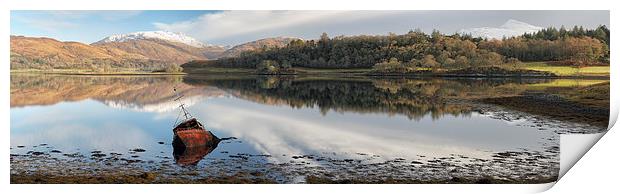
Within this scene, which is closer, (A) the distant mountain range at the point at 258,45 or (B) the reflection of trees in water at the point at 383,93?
(B) the reflection of trees in water at the point at 383,93

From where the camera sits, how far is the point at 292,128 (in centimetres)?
1000

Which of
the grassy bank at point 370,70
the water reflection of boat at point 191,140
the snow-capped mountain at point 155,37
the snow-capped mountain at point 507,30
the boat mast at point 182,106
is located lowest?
the water reflection of boat at point 191,140

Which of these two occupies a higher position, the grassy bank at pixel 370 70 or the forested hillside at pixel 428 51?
the forested hillside at pixel 428 51

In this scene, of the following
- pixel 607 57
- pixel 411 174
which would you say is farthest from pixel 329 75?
pixel 607 57

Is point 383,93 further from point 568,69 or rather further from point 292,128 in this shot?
point 568,69

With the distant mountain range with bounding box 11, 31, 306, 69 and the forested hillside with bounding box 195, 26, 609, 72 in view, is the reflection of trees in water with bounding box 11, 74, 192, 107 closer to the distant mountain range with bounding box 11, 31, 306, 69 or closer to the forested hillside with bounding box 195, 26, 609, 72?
the distant mountain range with bounding box 11, 31, 306, 69

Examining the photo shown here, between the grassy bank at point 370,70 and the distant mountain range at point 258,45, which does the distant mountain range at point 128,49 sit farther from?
the grassy bank at point 370,70

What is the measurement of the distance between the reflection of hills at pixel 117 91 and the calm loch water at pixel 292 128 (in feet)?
0.06

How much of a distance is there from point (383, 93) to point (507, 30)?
2.18 metres

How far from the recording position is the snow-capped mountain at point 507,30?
9.95 metres

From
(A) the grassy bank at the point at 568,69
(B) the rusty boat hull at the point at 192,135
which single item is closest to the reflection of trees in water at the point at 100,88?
(B) the rusty boat hull at the point at 192,135

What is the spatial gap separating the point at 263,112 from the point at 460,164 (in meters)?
3.16

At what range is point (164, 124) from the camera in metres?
10.0
